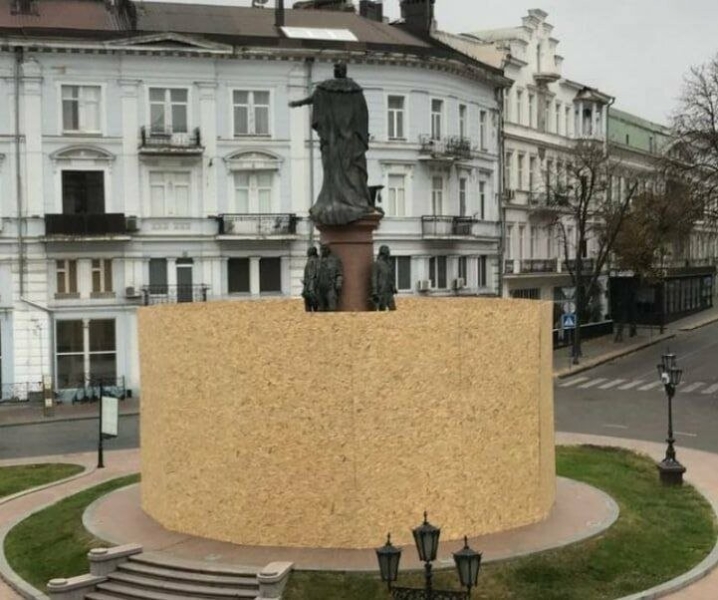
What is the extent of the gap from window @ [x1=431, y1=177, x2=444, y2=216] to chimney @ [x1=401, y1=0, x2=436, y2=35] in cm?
959

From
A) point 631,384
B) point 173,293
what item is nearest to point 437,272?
point 631,384

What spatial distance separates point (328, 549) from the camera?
653 inches

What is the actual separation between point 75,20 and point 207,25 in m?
5.52

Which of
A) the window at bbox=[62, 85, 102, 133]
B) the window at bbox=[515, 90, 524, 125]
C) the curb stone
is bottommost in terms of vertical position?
the curb stone

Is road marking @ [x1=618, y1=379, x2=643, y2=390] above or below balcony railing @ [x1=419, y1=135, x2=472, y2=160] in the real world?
below

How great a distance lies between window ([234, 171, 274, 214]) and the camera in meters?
40.7

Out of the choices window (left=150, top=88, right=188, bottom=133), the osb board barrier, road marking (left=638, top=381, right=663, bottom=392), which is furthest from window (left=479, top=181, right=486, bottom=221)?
the osb board barrier

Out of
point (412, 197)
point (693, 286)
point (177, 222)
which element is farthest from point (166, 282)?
point (693, 286)

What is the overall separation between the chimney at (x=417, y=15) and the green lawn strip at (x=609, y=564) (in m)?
33.3

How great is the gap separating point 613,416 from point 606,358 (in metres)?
15.7

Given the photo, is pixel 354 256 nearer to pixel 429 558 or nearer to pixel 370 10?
pixel 429 558

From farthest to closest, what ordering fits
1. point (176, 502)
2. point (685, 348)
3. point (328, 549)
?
point (685, 348) → point (176, 502) → point (328, 549)

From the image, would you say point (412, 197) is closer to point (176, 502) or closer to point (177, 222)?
point (177, 222)

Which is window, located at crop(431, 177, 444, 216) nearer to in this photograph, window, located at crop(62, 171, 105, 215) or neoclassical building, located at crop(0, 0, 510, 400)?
neoclassical building, located at crop(0, 0, 510, 400)
